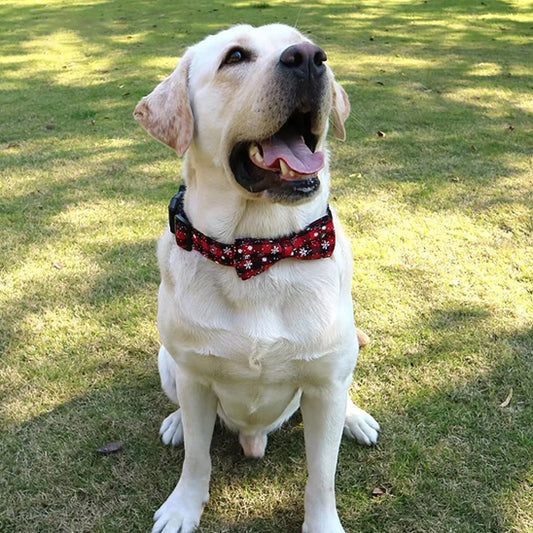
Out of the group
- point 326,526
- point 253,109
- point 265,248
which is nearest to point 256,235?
point 265,248

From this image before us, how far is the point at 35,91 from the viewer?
760cm

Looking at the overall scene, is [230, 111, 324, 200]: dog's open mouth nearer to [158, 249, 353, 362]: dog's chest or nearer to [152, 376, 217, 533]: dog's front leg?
[158, 249, 353, 362]: dog's chest

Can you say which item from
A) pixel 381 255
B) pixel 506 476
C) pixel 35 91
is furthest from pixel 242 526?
pixel 35 91

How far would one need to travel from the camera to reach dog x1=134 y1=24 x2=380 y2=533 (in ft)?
5.70

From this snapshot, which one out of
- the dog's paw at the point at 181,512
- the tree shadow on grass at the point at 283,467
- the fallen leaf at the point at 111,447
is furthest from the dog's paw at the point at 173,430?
the dog's paw at the point at 181,512

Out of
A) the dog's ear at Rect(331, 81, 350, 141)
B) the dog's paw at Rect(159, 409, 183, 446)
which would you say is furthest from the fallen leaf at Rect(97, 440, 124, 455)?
the dog's ear at Rect(331, 81, 350, 141)

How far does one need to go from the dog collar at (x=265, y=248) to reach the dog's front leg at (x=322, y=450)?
19.1 inches

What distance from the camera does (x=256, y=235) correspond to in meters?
1.91

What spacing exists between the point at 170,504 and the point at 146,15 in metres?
12.4

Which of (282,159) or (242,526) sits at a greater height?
(282,159)

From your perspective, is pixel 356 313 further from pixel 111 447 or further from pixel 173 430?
pixel 111 447

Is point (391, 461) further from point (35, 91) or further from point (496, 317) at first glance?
point (35, 91)

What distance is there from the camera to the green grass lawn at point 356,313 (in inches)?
92.4

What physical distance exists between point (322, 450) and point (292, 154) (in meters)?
1.06
